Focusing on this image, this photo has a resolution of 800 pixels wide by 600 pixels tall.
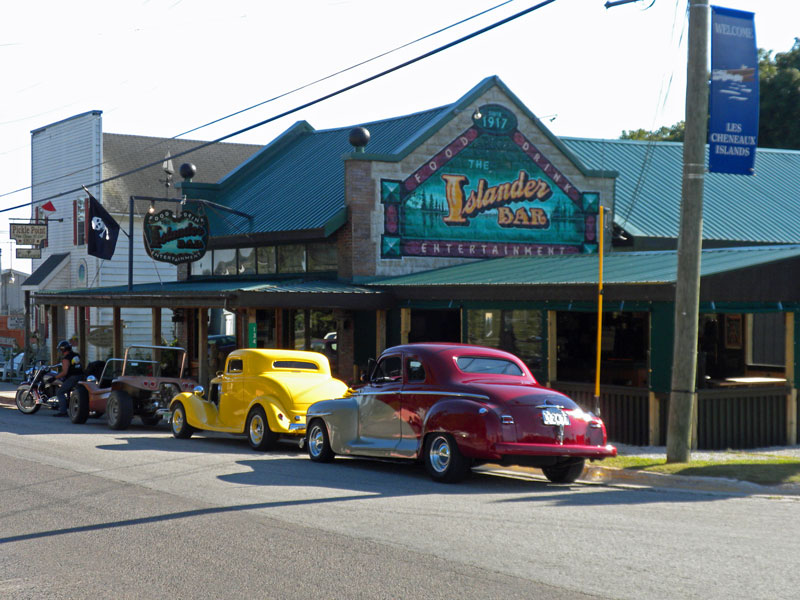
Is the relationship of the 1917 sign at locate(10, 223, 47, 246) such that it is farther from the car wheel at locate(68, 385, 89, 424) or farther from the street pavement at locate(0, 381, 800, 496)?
the street pavement at locate(0, 381, 800, 496)

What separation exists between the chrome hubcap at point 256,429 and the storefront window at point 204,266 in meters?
16.4

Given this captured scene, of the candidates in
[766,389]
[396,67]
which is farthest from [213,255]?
[766,389]

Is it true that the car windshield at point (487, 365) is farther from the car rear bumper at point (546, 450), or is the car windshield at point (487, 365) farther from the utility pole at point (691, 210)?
the utility pole at point (691, 210)

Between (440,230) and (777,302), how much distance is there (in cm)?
1097

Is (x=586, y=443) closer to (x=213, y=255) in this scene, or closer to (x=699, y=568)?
(x=699, y=568)

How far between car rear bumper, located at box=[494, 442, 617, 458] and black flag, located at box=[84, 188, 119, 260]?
68.0 feet

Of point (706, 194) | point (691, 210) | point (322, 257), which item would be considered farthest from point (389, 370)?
point (706, 194)

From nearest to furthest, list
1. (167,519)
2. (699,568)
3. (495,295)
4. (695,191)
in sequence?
(699,568) → (167,519) → (695,191) → (495,295)

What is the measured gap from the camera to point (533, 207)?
2806cm

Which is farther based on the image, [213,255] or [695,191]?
[213,255]

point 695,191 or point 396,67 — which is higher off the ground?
point 396,67

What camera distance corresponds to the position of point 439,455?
12.9 metres

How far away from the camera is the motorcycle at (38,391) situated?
80.2ft

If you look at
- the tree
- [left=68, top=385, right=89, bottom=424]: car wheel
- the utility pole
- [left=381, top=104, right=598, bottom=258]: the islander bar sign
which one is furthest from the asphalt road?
the tree
